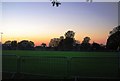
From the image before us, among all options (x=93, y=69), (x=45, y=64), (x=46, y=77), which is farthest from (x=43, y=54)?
(x=93, y=69)

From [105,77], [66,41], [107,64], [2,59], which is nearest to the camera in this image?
[105,77]

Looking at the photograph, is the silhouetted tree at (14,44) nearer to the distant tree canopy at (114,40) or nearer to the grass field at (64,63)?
the grass field at (64,63)

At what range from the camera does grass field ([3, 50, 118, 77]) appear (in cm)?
821

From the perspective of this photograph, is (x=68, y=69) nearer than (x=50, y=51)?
Yes

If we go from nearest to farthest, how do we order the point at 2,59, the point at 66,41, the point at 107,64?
the point at 107,64
the point at 2,59
the point at 66,41

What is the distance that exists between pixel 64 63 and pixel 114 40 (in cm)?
164

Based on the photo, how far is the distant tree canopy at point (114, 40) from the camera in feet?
27.1

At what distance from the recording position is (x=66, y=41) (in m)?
10.6

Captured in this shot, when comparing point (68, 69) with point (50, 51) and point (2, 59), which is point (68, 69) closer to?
point (50, 51)

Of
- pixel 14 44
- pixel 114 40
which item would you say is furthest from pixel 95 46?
pixel 14 44

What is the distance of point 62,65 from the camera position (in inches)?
330

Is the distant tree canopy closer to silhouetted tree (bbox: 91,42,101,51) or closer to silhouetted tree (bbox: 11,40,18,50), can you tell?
silhouetted tree (bbox: 91,42,101,51)

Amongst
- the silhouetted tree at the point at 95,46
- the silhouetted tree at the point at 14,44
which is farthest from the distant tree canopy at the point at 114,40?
the silhouetted tree at the point at 14,44

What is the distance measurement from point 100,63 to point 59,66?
4.06 ft
